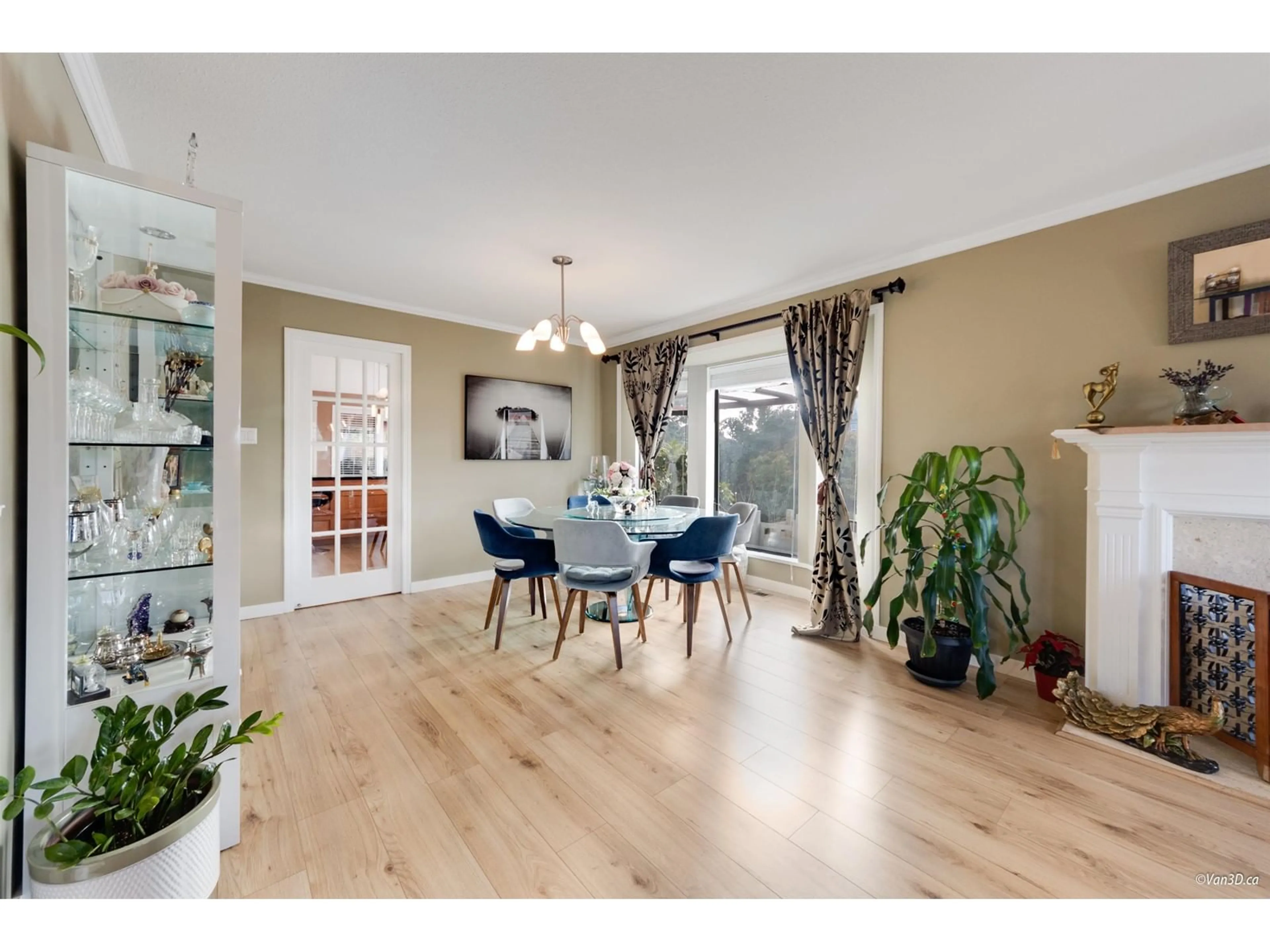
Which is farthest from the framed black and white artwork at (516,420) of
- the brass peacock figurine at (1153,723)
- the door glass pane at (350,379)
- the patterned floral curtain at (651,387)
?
the brass peacock figurine at (1153,723)

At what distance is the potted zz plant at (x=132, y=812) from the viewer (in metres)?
0.97

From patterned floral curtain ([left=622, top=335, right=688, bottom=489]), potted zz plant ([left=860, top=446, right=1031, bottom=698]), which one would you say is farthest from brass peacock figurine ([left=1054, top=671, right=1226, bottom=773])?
patterned floral curtain ([left=622, top=335, right=688, bottom=489])

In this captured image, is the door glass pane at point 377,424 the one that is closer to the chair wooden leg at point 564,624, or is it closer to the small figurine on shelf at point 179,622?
the chair wooden leg at point 564,624

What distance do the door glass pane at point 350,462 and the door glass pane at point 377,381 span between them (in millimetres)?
470

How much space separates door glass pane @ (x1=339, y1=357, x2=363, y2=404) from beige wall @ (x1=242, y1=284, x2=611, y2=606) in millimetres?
226

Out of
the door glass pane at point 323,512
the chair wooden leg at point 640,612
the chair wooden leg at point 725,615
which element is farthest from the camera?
the door glass pane at point 323,512

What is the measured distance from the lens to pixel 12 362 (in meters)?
1.14

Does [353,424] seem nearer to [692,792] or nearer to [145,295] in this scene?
[145,295]

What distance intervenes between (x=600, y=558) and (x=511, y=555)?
2.24 ft

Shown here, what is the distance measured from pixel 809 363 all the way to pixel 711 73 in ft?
7.07
